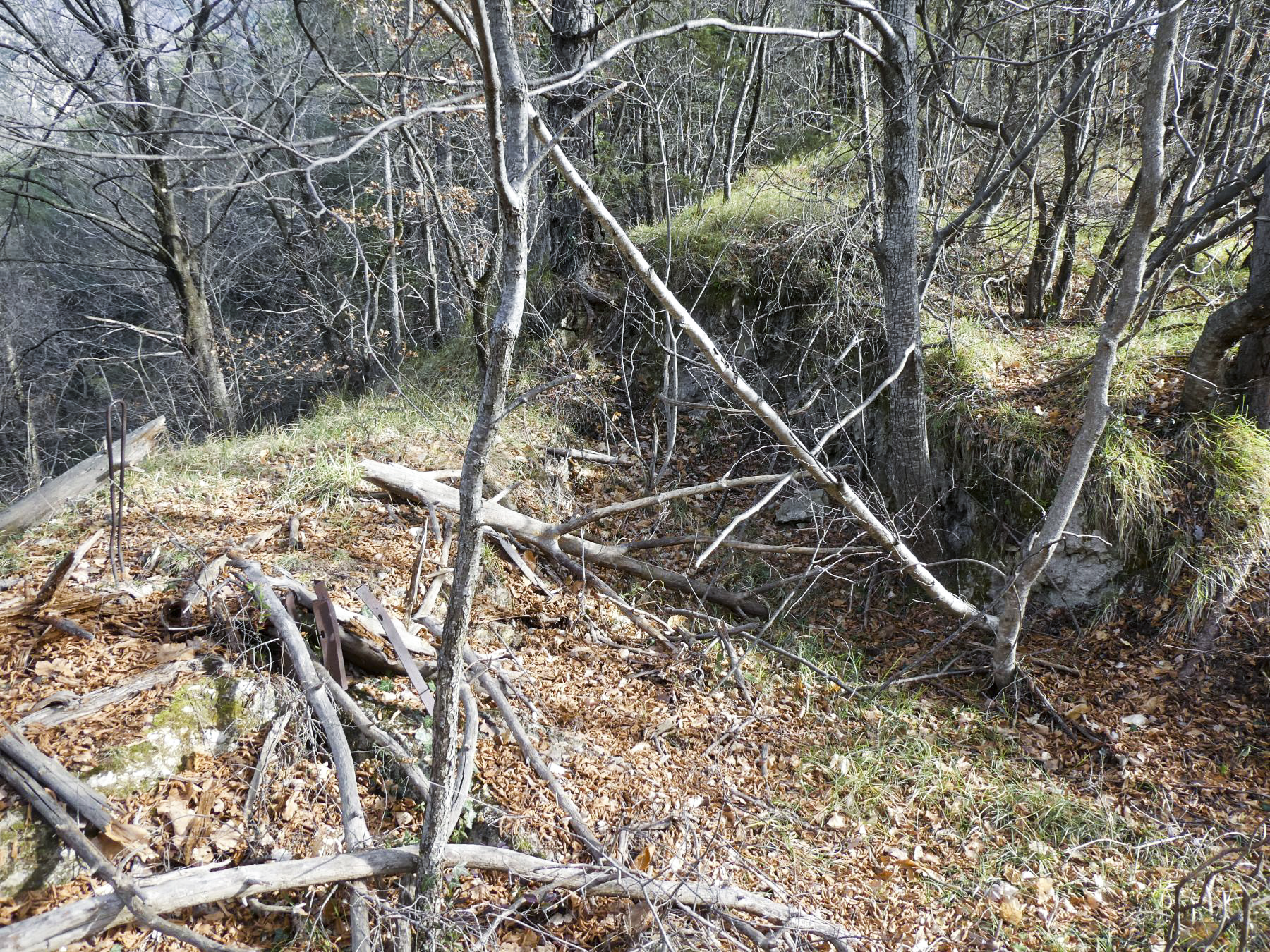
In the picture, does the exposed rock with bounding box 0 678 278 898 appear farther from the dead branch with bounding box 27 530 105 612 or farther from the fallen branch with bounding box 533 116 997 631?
the fallen branch with bounding box 533 116 997 631

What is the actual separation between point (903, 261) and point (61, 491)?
5.61 meters

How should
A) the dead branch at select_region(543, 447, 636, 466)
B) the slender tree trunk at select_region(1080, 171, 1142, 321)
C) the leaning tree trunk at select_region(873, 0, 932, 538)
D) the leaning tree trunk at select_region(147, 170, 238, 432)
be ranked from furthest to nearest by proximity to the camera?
the leaning tree trunk at select_region(147, 170, 238, 432) < the dead branch at select_region(543, 447, 636, 466) < the slender tree trunk at select_region(1080, 171, 1142, 321) < the leaning tree trunk at select_region(873, 0, 932, 538)

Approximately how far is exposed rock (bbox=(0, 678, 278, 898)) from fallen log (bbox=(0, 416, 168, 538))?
195cm

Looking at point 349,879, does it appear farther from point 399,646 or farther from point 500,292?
point 500,292

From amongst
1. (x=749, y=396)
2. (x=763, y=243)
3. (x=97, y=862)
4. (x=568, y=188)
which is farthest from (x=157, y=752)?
(x=568, y=188)

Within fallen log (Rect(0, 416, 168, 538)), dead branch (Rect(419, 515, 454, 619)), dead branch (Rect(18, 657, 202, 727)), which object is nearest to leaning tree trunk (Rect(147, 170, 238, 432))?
fallen log (Rect(0, 416, 168, 538))

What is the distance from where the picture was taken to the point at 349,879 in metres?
2.46

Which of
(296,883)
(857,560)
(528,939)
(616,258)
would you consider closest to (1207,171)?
(857,560)

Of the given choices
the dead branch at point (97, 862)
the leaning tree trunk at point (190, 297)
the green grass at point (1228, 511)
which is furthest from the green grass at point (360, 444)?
the green grass at point (1228, 511)

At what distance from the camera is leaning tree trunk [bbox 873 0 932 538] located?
14.0 feet

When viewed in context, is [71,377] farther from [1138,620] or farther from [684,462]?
Result: [1138,620]

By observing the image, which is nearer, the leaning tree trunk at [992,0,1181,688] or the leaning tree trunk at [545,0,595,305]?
the leaning tree trunk at [992,0,1181,688]

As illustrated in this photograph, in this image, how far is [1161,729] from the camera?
390cm

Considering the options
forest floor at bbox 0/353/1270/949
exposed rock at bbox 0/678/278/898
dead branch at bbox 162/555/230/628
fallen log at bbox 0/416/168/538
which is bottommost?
forest floor at bbox 0/353/1270/949
